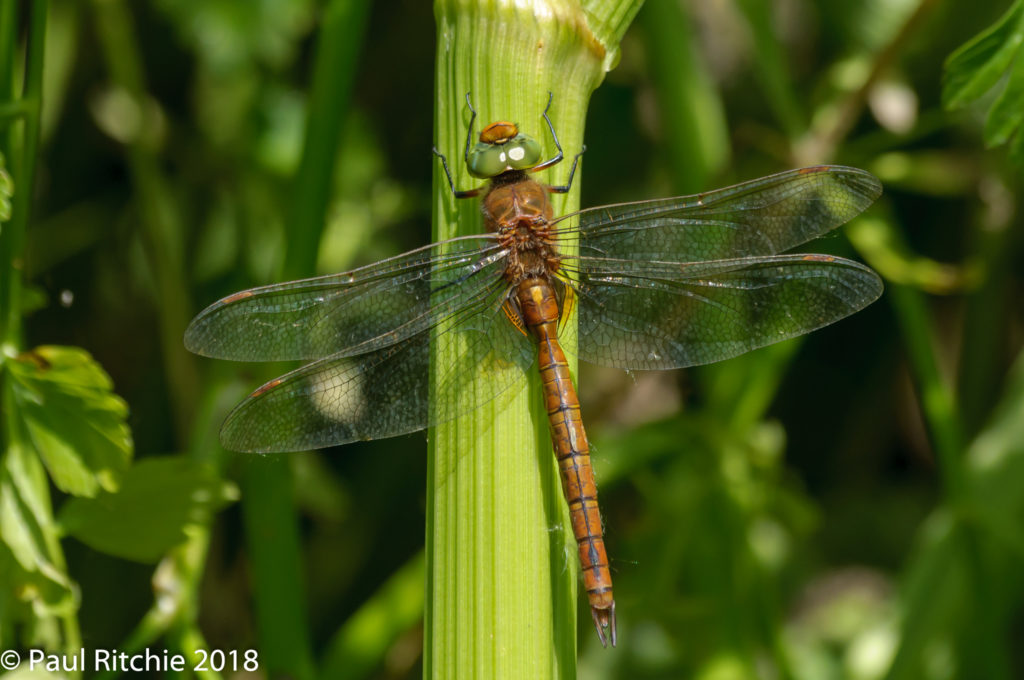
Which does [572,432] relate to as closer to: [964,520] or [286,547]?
[286,547]

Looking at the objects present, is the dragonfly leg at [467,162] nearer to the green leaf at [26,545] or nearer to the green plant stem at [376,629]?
the green leaf at [26,545]

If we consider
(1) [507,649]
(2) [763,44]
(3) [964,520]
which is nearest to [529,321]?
(1) [507,649]

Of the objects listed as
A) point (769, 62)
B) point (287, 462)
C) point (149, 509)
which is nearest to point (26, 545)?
point (149, 509)

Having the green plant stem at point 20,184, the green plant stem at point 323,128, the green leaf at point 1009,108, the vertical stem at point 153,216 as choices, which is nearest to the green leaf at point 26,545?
the green plant stem at point 20,184

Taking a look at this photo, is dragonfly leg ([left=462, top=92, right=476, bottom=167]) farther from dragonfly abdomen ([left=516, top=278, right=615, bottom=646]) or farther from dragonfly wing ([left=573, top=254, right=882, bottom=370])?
dragonfly wing ([left=573, top=254, right=882, bottom=370])

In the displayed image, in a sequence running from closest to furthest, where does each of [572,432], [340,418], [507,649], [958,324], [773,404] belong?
[507,649]
[572,432]
[340,418]
[773,404]
[958,324]

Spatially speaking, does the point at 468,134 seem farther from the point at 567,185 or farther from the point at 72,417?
the point at 72,417
